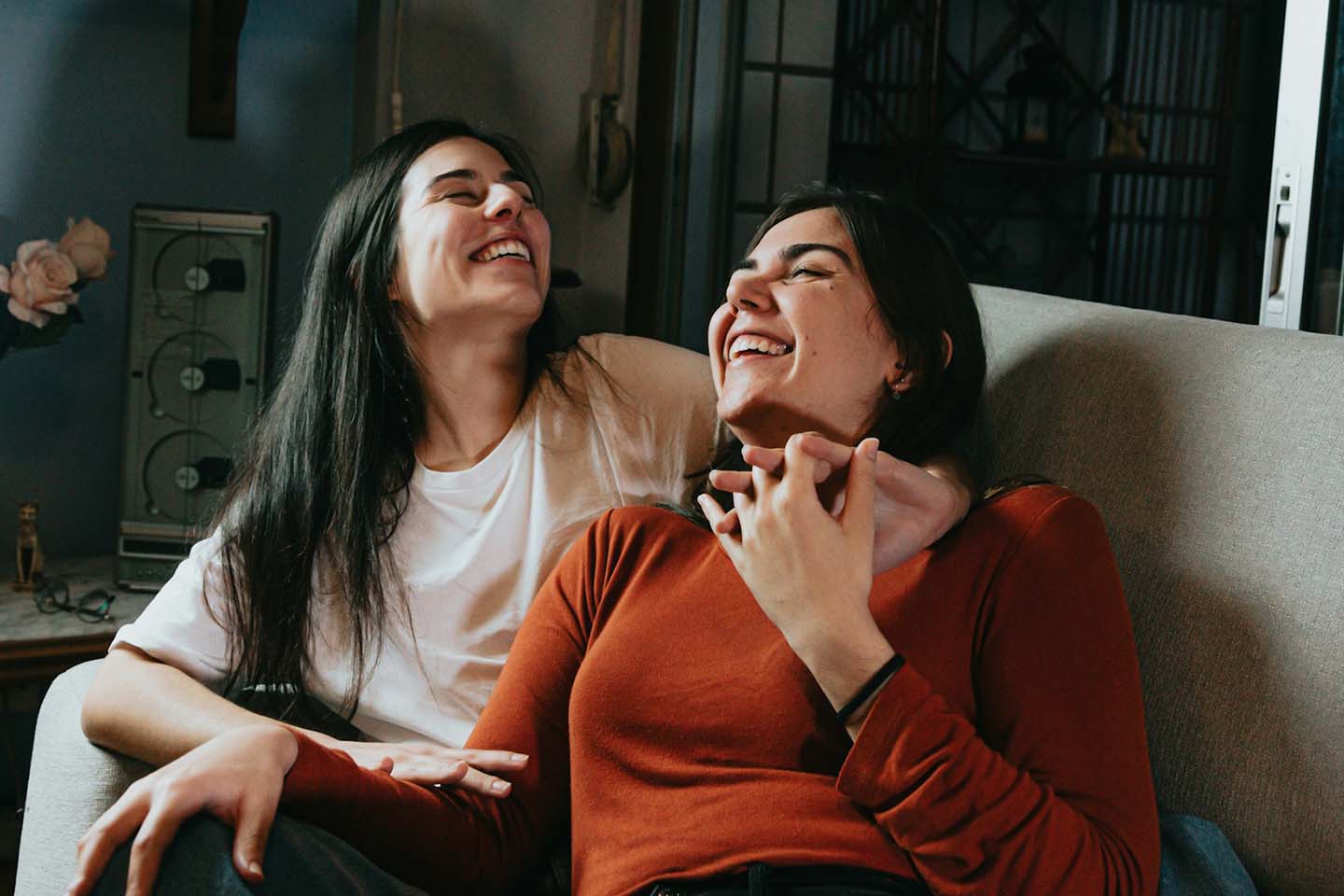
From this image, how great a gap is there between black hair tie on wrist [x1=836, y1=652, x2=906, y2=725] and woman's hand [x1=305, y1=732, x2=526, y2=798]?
1.19ft

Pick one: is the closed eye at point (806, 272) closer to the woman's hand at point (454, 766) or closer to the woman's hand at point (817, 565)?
the woman's hand at point (817, 565)

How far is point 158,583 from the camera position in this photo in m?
2.35

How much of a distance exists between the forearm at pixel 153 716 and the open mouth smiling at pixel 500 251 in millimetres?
562

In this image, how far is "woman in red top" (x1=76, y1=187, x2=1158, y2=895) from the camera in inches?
38.8

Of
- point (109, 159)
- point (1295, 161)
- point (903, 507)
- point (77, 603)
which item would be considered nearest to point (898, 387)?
point (903, 507)

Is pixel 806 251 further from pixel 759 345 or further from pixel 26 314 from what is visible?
pixel 26 314

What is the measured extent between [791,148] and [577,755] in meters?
2.16

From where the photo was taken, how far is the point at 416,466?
64.0 inches

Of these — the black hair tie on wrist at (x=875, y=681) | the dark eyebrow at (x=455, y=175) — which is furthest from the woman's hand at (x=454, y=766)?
the dark eyebrow at (x=455, y=175)

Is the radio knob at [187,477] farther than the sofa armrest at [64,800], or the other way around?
the radio knob at [187,477]

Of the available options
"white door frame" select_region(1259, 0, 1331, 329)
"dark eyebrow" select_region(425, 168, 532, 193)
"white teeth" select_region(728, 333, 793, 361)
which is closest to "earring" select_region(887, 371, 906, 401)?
"white teeth" select_region(728, 333, 793, 361)

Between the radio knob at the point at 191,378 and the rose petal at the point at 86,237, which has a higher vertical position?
the rose petal at the point at 86,237

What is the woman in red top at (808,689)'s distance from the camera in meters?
0.99

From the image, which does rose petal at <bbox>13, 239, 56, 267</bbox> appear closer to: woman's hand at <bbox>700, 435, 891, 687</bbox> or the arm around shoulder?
woman's hand at <bbox>700, 435, 891, 687</bbox>
